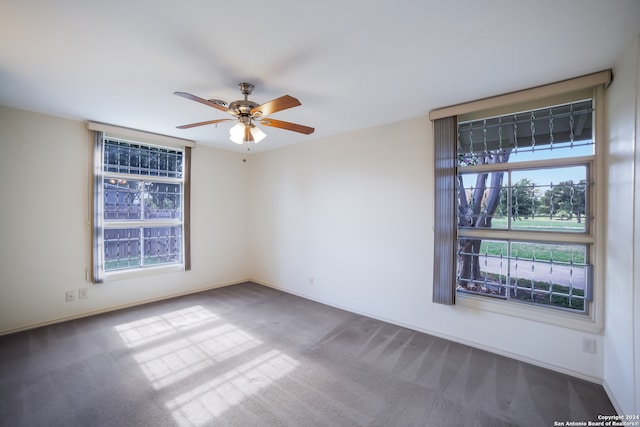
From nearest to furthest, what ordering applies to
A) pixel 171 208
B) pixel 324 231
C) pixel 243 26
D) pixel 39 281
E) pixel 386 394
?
pixel 243 26, pixel 386 394, pixel 39 281, pixel 324 231, pixel 171 208

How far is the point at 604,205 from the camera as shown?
2158 millimetres

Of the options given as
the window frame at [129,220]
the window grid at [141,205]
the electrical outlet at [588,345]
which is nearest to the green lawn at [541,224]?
the electrical outlet at [588,345]

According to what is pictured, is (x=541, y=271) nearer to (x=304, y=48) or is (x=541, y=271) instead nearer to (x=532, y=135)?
(x=532, y=135)

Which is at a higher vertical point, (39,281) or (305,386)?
(39,281)

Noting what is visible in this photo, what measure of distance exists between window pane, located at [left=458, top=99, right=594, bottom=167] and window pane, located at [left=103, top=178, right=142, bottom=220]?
4.46 meters

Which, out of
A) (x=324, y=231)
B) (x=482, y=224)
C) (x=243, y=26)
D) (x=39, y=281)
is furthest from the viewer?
(x=324, y=231)

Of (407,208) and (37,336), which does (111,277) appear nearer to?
(37,336)

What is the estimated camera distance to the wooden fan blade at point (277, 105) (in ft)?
6.03

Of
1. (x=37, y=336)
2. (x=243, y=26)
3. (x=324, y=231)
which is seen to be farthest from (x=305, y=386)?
(x=37, y=336)

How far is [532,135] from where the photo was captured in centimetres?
256

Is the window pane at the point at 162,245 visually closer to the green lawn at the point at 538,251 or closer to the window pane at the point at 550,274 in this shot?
the green lawn at the point at 538,251

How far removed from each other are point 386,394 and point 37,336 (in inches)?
147

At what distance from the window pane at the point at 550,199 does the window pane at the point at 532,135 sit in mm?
165

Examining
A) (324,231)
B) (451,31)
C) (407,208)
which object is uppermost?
(451,31)
